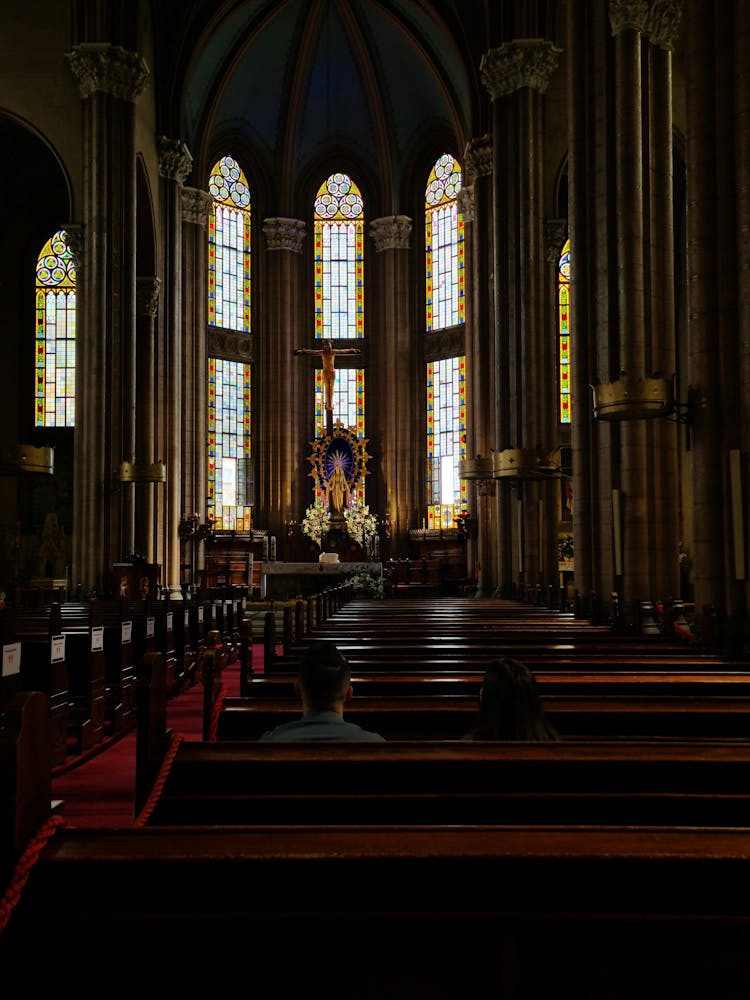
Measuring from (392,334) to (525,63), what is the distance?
43.8 feet

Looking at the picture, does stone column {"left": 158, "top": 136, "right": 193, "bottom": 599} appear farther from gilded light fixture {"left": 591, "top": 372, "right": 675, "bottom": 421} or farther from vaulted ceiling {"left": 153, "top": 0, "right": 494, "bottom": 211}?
gilded light fixture {"left": 591, "top": 372, "right": 675, "bottom": 421}

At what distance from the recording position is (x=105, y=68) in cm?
2289

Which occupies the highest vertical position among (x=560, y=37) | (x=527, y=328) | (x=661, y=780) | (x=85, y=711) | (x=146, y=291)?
(x=560, y=37)

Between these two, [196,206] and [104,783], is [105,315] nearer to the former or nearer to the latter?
[196,206]

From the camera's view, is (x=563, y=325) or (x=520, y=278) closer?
(x=520, y=278)

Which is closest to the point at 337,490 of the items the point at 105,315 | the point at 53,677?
the point at 105,315

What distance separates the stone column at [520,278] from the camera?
2230 cm

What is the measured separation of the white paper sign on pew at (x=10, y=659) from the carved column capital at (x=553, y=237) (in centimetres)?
1892

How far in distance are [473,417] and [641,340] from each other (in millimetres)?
16259

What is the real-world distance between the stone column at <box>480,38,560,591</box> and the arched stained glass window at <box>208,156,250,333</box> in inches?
534

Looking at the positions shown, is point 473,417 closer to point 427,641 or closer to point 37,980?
point 427,641

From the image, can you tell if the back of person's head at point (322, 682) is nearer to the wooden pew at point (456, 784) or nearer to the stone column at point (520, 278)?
the wooden pew at point (456, 784)

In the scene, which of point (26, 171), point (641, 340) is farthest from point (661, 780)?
point (26, 171)

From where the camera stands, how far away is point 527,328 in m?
22.5
